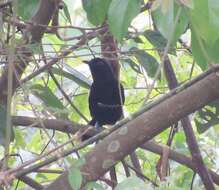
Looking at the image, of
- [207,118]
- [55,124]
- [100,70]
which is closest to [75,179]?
[55,124]

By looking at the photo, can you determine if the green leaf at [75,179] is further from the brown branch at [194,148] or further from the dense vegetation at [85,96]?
the brown branch at [194,148]

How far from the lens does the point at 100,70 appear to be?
3.04 meters

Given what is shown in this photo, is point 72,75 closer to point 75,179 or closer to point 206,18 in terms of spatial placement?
point 75,179

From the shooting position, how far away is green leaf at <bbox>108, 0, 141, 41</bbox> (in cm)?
109

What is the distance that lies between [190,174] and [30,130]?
62 centimetres

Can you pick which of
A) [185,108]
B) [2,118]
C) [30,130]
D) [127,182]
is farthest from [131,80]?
[127,182]

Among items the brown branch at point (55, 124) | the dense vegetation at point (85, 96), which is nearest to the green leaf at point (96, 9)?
the dense vegetation at point (85, 96)

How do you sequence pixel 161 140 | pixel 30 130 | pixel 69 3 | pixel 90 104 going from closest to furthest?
pixel 69 3
pixel 30 130
pixel 161 140
pixel 90 104

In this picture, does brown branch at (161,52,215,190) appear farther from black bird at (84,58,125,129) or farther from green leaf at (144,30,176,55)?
black bird at (84,58,125,129)

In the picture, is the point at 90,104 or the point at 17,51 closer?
the point at 17,51

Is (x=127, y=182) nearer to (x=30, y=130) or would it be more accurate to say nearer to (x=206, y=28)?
(x=206, y=28)

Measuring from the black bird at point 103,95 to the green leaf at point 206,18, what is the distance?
194cm

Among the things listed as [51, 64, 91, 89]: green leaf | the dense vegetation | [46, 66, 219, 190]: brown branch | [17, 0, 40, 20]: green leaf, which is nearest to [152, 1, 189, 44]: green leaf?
the dense vegetation

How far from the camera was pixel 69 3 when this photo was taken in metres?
1.95
